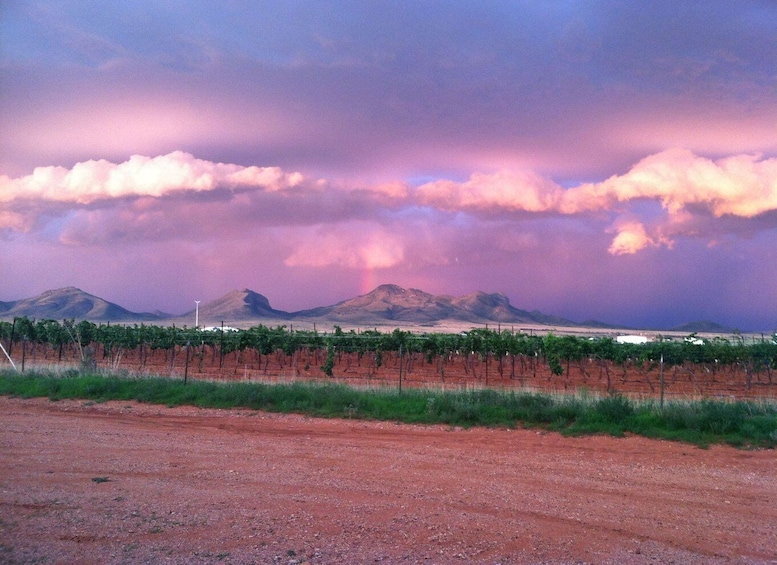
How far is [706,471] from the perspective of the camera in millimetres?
11820

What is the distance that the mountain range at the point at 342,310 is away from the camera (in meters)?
142

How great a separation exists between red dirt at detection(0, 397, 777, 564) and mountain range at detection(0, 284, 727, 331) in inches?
4884

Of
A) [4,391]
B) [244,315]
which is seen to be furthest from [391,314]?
[4,391]

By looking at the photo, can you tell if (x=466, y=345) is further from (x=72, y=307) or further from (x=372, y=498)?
(x=72, y=307)

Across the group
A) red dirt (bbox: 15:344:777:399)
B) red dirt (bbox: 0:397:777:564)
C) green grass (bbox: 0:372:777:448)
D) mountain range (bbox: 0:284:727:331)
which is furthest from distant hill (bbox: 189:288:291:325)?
red dirt (bbox: 0:397:777:564)

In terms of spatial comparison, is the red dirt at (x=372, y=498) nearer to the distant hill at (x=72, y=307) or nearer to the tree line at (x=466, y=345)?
the tree line at (x=466, y=345)

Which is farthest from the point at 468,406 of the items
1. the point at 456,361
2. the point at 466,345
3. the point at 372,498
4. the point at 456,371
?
the point at 456,361

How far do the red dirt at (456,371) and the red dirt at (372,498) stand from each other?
19100 millimetres

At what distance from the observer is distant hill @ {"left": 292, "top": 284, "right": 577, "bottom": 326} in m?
153

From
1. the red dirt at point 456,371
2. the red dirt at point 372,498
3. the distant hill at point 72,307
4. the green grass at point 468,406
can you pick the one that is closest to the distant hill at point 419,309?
the distant hill at point 72,307

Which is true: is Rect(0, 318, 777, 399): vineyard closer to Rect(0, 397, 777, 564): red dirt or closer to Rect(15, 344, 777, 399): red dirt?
Rect(15, 344, 777, 399): red dirt

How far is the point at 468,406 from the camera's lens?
1717cm

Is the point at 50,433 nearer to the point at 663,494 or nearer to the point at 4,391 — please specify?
the point at 4,391

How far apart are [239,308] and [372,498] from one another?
148m
